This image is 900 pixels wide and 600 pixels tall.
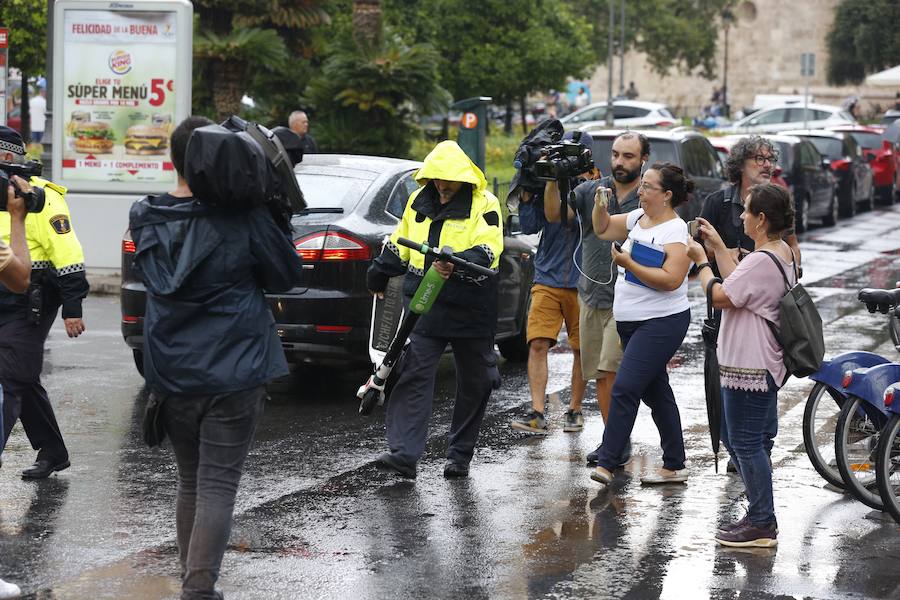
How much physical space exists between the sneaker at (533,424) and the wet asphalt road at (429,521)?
3.9 inches

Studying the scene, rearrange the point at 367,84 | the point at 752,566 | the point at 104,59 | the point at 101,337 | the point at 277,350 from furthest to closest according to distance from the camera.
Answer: the point at 367,84, the point at 104,59, the point at 101,337, the point at 752,566, the point at 277,350

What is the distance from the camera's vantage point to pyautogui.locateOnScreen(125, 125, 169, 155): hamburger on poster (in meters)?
15.5

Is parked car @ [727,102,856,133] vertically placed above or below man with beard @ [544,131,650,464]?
above

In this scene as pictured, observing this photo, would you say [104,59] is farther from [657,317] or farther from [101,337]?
[657,317]

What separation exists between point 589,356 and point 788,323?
2.10 m

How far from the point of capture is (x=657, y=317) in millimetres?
7430

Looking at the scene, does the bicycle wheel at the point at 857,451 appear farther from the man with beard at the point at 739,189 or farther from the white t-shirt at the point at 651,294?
the white t-shirt at the point at 651,294

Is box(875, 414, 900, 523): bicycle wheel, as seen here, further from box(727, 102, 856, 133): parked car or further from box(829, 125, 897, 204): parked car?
box(727, 102, 856, 133): parked car

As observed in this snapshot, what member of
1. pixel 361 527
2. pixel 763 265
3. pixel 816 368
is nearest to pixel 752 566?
pixel 816 368

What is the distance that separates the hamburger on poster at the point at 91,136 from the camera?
15.5 meters

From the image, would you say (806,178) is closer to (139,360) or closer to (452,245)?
(139,360)

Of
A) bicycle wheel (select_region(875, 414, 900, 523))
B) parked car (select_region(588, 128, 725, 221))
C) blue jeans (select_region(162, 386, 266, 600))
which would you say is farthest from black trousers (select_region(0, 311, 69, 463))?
parked car (select_region(588, 128, 725, 221))

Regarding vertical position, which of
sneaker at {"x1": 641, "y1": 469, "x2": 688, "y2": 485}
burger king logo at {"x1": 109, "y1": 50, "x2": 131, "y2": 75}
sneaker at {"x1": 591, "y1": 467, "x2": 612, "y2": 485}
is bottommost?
sneaker at {"x1": 641, "y1": 469, "x2": 688, "y2": 485}

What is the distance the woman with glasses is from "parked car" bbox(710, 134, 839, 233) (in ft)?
51.2
